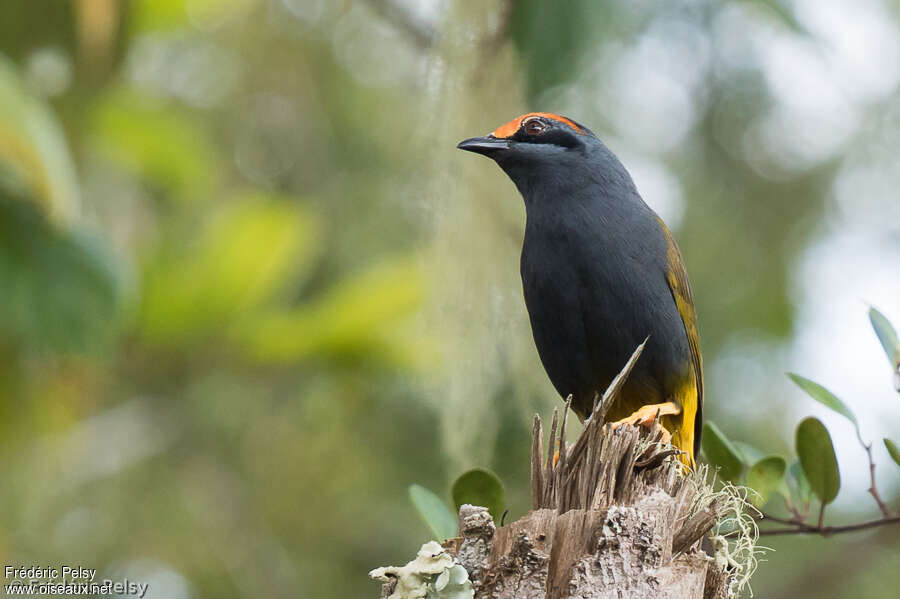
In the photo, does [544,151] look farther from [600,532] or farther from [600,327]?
[600,532]

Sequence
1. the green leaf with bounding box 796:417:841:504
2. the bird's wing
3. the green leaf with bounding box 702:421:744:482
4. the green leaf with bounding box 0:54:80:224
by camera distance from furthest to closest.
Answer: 1. the green leaf with bounding box 0:54:80:224
2. the bird's wing
3. the green leaf with bounding box 702:421:744:482
4. the green leaf with bounding box 796:417:841:504

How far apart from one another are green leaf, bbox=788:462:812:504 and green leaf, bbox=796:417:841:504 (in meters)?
0.12

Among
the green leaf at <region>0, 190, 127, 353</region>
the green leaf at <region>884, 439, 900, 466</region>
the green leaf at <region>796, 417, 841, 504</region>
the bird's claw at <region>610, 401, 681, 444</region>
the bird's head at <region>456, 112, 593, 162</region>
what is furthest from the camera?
the green leaf at <region>0, 190, 127, 353</region>

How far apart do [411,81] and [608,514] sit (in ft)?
24.2

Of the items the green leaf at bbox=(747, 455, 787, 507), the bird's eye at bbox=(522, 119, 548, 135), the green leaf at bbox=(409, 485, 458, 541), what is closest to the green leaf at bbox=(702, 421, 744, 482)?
the green leaf at bbox=(747, 455, 787, 507)

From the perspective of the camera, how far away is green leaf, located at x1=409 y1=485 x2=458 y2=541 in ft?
9.82

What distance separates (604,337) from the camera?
3701mm

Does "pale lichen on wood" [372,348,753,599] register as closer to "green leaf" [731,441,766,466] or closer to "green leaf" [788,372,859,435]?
"green leaf" [788,372,859,435]

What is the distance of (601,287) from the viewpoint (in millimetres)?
3682

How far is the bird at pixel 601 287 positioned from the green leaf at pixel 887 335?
81cm

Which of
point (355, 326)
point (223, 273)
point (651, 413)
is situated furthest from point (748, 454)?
point (223, 273)

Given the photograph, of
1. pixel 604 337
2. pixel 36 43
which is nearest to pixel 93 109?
pixel 36 43

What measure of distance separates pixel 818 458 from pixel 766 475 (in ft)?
0.53

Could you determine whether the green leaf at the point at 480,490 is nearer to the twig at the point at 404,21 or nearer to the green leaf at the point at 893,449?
the green leaf at the point at 893,449
